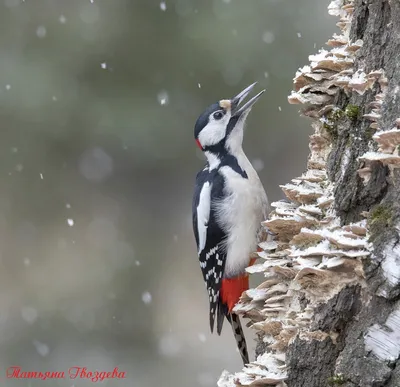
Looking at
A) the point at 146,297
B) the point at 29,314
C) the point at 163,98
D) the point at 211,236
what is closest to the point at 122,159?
the point at 163,98

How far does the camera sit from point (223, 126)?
4.54m

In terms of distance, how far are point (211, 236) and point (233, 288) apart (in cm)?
32

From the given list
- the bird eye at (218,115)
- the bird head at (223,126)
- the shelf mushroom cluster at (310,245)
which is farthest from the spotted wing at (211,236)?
the shelf mushroom cluster at (310,245)

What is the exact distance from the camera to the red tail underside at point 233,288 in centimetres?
428

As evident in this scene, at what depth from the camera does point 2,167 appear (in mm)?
10703

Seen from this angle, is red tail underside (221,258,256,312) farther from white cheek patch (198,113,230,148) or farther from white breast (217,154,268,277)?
white cheek patch (198,113,230,148)

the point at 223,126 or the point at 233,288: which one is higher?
the point at 223,126

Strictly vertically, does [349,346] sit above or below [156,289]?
below

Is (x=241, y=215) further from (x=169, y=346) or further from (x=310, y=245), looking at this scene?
(x=169, y=346)

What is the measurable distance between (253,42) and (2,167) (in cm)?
362

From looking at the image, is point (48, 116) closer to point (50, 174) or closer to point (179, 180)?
point (50, 174)

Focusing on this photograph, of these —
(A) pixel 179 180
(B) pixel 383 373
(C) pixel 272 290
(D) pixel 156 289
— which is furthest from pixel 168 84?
(B) pixel 383 373

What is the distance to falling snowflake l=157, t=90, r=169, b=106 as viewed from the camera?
9.89 meters

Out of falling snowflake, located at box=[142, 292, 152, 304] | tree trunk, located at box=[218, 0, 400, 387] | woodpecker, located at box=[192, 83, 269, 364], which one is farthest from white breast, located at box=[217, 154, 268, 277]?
falling snowflake, located at box=[142, 292, 152, 304]
